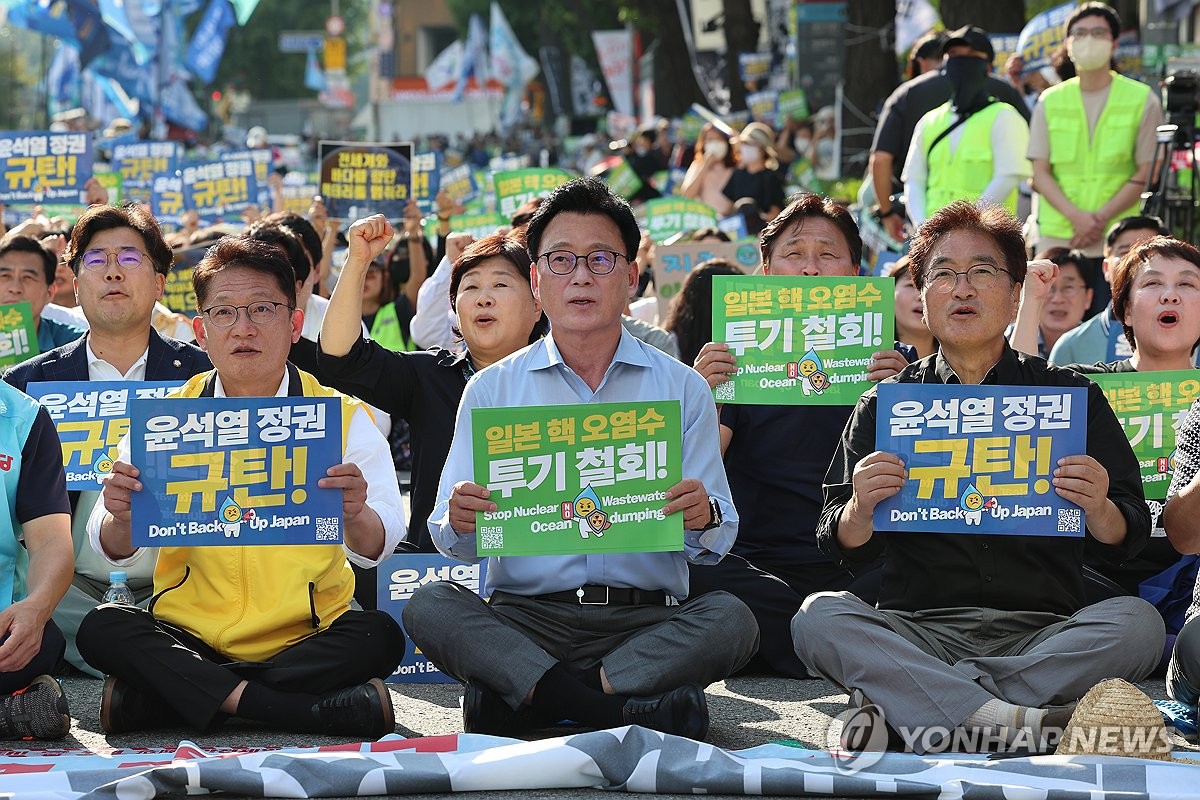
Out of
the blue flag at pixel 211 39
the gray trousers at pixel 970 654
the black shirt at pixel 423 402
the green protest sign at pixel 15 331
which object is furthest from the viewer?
the blue flag at pixel 211 39

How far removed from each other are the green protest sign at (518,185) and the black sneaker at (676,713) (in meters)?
7.93

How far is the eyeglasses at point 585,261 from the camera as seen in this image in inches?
201

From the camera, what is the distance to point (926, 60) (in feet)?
39.4

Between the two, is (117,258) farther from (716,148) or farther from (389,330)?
(716,148)

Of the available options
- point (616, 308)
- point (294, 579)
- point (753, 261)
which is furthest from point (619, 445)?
point (753, 261)

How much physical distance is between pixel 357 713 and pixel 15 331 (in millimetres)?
3420

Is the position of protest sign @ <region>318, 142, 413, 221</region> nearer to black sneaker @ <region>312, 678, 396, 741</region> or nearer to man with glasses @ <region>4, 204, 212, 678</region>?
man with glasses @ <region>4, 204, 212, 678</region>

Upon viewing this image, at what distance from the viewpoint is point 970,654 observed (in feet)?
16.4

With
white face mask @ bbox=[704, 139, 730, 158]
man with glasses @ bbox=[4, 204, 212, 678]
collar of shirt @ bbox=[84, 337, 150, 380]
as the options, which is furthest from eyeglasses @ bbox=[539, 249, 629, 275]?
white face mask @ bbox=[704, 139, 730, 158]

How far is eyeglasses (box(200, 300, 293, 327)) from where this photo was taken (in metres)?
5.30

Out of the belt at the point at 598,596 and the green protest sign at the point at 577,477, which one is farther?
the belt at the point at 598,596

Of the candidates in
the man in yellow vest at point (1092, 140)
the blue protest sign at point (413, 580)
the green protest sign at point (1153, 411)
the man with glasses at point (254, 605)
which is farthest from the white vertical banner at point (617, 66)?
the man with glasses at point (254, 605)

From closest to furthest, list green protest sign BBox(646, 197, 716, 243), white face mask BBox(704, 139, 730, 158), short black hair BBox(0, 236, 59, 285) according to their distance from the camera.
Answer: short black hair BBox(0, 236, 59, 285)
green protest sign BBox(646, 197, 716, 243)
white face mask BBox(704, 139, 730, 158)

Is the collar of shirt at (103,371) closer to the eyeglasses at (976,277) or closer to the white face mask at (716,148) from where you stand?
the eyeglasses at (976,277)
